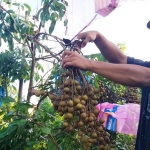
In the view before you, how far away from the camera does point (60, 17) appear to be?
70.9 inches

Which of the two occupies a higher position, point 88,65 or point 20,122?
point 88,65

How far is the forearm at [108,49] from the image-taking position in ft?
4.27

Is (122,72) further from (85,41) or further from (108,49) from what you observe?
(108,49)

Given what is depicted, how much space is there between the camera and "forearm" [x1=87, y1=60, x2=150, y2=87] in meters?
0.89

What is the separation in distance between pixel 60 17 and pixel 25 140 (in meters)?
0.96

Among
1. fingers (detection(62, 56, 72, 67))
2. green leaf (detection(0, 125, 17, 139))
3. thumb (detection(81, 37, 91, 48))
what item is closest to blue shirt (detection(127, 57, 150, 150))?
thumb (detection(81, 37, 91, 48))

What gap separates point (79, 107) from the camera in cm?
84

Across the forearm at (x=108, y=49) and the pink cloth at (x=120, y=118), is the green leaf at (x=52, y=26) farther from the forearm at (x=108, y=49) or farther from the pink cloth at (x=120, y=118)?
the pink cloth at (x=120, y=118)

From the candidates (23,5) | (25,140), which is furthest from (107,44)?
(23,5)

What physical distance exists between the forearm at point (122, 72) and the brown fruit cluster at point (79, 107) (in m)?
0.07

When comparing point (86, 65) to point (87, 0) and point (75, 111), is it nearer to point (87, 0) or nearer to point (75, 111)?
point (75, 111)

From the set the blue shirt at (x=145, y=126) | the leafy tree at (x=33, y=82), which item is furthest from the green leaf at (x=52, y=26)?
the blue shirt at (x=145, y=126)

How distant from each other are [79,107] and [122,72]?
8.4 inches

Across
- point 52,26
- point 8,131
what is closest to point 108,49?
point 52,26
